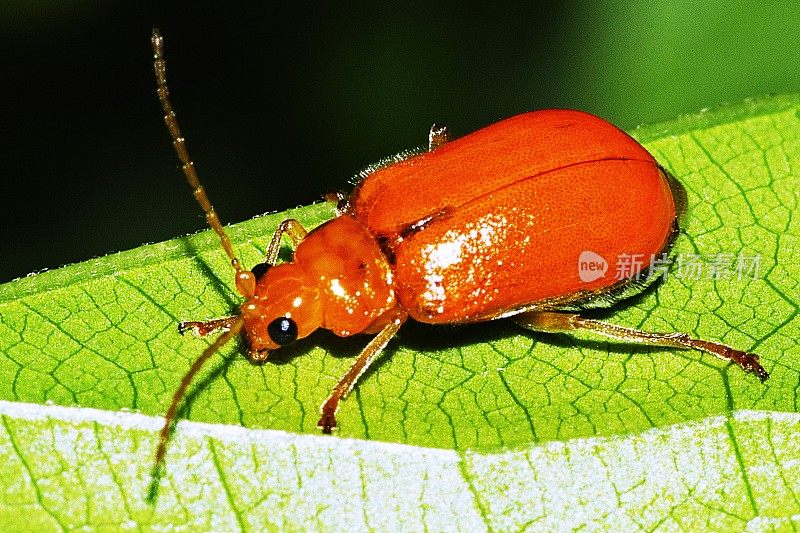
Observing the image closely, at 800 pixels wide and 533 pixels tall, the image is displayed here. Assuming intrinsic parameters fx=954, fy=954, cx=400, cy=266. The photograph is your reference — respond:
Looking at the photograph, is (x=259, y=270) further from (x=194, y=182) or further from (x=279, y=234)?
(x=194, y=182)

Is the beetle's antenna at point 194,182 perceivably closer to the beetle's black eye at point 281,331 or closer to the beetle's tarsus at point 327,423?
the beetle's black eye at point 281,331

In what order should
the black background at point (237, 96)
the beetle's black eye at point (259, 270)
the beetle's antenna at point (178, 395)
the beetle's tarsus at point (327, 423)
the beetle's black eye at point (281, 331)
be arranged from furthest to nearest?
the black background at point (237, 96) → the beetle's black eye at point (259, 270) → the beetle's black eye at point (281, 331) → the beetle's tarsus at point (327, 423) → the beetle's antenna at point (178, 395)

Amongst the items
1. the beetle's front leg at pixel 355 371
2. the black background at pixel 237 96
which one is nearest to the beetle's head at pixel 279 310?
the beetle's front leg at pixel 355 371

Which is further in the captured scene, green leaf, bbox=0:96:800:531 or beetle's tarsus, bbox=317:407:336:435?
beetle's tarsus, bbox=317:407:336:435

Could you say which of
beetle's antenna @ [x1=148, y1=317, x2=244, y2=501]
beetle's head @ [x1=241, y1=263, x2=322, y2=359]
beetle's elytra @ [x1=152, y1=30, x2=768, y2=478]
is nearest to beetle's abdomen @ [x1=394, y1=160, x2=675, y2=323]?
beetle's elytra @ [x1=152, y1=30, x2=768, y2=478]

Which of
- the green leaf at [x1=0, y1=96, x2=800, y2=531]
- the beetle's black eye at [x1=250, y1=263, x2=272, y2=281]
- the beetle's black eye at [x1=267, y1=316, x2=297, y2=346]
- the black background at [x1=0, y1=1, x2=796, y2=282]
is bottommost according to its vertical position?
the green leaf at [x1=0, y1=96, x2=800, y2=531]

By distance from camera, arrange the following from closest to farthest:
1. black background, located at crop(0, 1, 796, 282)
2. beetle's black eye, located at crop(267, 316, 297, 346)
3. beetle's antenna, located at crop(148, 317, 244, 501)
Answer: beetle's antenna, located at crop(148, 317, 244, 501)
beetle's black eye, located at crop(267, 316, 297, 346)
black background, located at crop(0, 1, 796, 282)

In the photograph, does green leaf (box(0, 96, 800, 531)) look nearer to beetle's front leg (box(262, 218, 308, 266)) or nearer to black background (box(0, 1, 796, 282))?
beetle's front leg (box(262, 218, 308, 266))

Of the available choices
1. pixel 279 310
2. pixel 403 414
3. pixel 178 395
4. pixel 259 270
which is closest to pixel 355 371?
pixel 403 414
